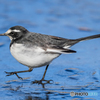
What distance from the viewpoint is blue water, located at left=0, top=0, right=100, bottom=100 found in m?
5.64

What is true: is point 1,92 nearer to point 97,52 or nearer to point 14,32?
point 14,32

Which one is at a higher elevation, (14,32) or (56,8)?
(56,8)

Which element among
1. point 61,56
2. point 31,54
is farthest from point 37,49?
point 61,56

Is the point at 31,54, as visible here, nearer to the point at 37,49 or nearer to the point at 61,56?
the point at 37,49

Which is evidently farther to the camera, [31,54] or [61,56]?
[61,56]

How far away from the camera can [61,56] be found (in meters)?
7.90

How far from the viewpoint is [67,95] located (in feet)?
17.9

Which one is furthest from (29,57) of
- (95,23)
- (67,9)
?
(67,9)

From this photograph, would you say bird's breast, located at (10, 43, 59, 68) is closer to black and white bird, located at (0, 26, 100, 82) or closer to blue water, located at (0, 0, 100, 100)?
black and white bird, located at (0, 26, 100, 82)

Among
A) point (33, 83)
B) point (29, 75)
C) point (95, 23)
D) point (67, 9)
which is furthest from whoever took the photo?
point (67, 9)

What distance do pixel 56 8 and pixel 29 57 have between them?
270 inches

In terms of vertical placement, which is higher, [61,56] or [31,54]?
[61,56]

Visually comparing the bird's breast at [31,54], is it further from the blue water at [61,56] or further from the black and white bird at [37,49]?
the blue water at [61,56]

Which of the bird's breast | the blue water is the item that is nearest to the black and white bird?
the bird's breast
